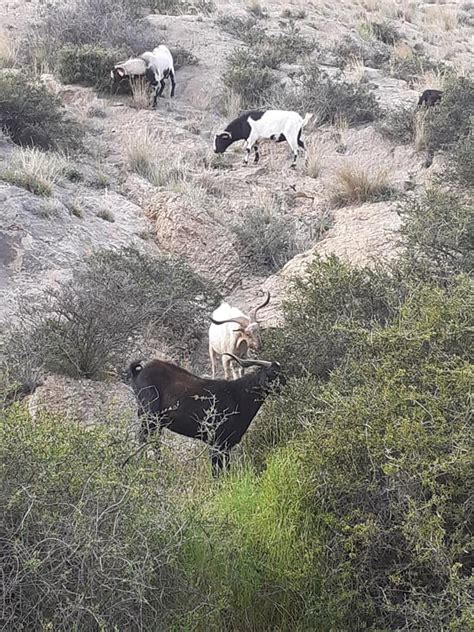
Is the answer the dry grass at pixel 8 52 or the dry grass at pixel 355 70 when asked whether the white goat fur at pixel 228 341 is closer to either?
the dry grass at pixel 8 52

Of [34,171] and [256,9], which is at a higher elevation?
[34,171]

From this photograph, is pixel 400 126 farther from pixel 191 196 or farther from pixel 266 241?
pixel 266 241

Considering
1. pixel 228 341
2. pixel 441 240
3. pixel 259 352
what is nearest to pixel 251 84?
pixel 441 240

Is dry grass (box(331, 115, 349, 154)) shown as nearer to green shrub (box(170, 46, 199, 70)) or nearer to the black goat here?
green shrub (box(170, 46, 199, 70))

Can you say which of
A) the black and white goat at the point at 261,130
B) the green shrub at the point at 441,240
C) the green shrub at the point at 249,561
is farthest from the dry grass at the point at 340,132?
the green shrub at the point at 249,561

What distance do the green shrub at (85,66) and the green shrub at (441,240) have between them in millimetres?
10789

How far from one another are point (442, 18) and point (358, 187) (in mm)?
20636

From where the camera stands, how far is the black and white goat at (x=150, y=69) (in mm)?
16547

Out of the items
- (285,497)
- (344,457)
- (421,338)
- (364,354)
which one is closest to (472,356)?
(421,338)

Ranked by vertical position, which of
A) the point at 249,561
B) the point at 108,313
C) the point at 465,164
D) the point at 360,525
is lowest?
the point at 108,313

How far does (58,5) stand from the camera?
2061 centimetres

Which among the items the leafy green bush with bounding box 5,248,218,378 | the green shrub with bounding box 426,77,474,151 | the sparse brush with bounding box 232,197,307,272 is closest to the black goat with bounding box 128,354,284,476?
the leafy green bush with bounding box 5,248,218,378

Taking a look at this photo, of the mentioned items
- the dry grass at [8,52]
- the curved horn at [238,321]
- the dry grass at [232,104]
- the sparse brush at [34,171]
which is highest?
the curved horn at [238,321]

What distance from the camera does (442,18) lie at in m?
29.5
